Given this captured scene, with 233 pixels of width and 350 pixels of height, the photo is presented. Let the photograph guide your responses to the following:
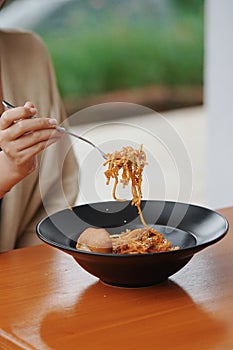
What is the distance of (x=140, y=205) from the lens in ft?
5.36

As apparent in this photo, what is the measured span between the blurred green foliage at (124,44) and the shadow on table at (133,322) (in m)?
5.77

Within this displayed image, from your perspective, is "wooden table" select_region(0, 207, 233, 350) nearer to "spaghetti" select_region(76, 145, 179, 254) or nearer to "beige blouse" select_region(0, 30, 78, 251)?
"spaghetti" select_region(76, 145, 179, 254)

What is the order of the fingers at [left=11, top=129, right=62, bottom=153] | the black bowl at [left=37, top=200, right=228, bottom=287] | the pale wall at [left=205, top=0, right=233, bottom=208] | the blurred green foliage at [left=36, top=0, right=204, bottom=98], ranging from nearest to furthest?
the black bowl at [left=37, top=200, right=228, bottom=287] < the fingers at [left=11, top=129, right=62, bottom=153] < the pale wall at [left=205, top=0, right=233, bottom=208] < the blurred green foliage at [left=36, top=0, right=204, bottom=98]

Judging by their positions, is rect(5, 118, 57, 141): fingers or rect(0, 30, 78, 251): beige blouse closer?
rect(5, 118, 57, 141): fingers

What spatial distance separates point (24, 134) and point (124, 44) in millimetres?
6181

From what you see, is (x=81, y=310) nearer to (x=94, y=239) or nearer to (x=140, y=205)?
(x=94, y=239)

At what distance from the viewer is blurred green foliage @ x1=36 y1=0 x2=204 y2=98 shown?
23.5ft

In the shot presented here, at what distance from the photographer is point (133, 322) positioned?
4.21 ft

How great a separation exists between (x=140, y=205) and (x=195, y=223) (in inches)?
4.9

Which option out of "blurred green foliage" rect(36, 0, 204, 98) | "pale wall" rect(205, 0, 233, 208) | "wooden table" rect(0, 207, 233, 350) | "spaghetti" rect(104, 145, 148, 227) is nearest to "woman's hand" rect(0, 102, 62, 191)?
"spaghetti" rect(104, 145, 148, 227)

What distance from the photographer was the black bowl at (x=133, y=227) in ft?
4.54

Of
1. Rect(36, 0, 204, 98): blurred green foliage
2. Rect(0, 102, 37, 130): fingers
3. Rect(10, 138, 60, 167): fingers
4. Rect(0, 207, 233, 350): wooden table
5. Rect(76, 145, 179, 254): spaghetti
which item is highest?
Rect(0, 102, 37, 130): fingers

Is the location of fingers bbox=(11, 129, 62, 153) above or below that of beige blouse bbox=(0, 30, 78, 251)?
above

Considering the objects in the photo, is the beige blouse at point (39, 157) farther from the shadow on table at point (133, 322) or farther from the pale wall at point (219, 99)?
the pale wall at point (219, 99)
